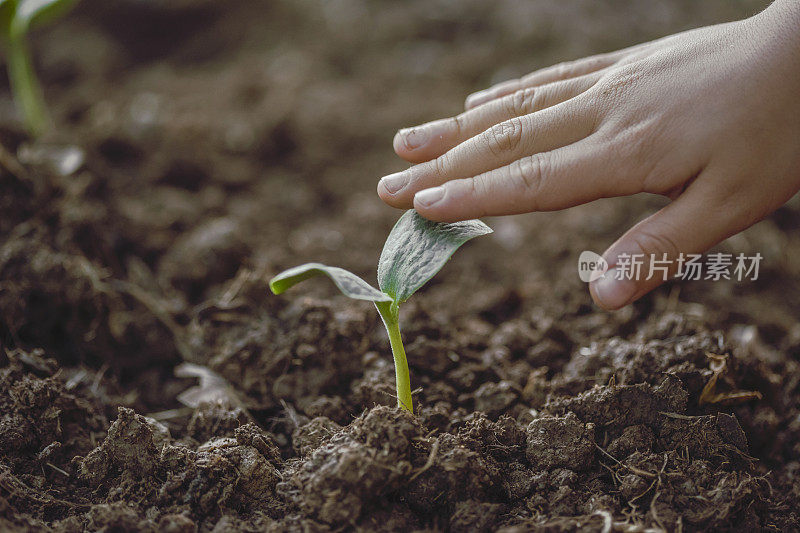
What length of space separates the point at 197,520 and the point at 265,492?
11 cm

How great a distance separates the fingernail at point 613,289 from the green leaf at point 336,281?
35 centimetres

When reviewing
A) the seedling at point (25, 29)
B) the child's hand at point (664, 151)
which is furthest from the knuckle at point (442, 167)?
the seedling at point (25, 29)

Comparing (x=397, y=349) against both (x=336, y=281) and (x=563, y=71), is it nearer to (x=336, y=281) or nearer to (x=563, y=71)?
(x=336, y=281)

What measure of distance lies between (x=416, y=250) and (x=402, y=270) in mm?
44

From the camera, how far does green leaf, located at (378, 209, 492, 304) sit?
Result: 3.12ft

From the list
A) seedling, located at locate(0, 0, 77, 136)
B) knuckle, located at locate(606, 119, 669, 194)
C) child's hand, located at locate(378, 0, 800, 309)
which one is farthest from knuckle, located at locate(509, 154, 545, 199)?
seedling, located at locate(0, 0, 77, 136)

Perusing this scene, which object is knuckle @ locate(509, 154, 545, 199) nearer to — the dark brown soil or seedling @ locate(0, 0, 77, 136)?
the dark brown soil

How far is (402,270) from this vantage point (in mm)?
982

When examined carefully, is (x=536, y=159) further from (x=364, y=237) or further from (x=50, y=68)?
(x=50, y=68)

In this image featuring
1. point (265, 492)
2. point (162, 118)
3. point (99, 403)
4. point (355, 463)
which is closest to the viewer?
point (355, 463)

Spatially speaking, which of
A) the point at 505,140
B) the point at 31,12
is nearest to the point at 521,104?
the point at 505,140

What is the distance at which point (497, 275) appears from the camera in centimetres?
186

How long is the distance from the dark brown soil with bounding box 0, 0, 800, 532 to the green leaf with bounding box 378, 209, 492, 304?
0.68 ft

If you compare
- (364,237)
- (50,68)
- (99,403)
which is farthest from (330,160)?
(50,68)
